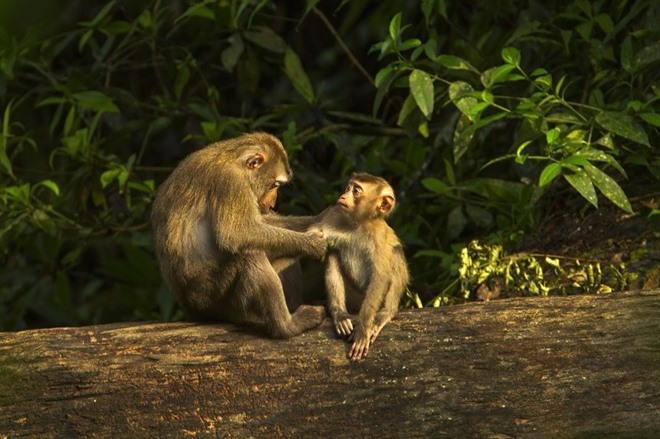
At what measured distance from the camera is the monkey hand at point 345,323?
5.63 meters

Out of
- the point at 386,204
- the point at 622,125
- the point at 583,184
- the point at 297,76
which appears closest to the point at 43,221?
the point at 297,76

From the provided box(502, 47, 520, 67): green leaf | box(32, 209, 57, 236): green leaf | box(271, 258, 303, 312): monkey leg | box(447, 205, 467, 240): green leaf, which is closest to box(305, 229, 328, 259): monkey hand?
box(271, 258, 303, 312): monkey leg

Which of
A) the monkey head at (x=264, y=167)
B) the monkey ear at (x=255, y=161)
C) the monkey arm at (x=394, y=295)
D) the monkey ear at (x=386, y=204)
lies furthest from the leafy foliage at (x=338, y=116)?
the monkey ear at (x=255, y=161)

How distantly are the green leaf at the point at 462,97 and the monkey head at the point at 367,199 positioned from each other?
82 cm

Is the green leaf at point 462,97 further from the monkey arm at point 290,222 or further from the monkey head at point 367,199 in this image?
the monkey arm at point 290,222

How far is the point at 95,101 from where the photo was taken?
8555 millimetres

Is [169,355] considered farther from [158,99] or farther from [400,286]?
[158,99]

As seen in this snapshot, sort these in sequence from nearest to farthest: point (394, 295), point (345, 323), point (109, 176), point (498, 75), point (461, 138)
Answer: point (345, 323)
point (394, 295)
point (498, 75)
point (461, 138)
point (109, 176)

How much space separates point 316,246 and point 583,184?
55.0 inches

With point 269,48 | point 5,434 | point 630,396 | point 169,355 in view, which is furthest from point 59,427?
point 269,48

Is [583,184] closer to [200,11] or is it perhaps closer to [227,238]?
[227,238]

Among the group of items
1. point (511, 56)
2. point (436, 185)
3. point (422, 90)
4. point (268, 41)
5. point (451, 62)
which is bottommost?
point (436, 185)

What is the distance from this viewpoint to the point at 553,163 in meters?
6.41

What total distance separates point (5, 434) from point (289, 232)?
5.72 feet
